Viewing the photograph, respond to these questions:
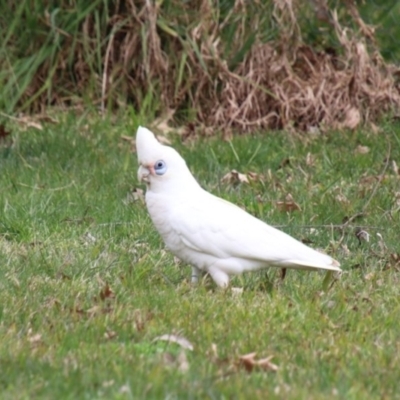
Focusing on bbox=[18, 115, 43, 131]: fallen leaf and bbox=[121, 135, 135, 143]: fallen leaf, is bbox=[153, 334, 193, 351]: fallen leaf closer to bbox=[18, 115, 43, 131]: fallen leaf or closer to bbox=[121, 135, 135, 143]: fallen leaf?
bbox=[121, 135, 135, 143]: fallen leaf

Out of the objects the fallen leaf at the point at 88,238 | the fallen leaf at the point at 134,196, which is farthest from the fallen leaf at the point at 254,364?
the fallen leaf at the point at 134,196

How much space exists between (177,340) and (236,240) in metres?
0.80

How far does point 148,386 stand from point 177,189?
4.98 ft

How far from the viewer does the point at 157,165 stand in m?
4.88

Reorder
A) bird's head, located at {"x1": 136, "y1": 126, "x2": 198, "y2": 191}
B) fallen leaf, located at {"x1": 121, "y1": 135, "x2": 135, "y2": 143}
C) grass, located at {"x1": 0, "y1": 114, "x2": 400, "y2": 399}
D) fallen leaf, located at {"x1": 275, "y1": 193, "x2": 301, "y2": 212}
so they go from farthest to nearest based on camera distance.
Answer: fallen leaf, located at {"x1": 121, "y1": 135, "x2": 135, "y2": 143} < fallen leaf, located at {"x1": 275, "y1": 193, "x2": 301, "y2": 212} < bird's head, located at {"x1": 136, "y1": 126, "x2": 198, "y2": 191} < grass, located at {"x1": 0, "y1": 114, "x2": 400, "y2": 399}

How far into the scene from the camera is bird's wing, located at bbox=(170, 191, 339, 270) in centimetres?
477

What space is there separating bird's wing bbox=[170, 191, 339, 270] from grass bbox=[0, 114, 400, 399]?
0.54 feet

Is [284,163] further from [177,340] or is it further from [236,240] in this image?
[177,340]

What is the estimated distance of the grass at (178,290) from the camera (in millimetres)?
3703

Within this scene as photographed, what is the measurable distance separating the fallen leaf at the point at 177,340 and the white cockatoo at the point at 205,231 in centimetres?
71

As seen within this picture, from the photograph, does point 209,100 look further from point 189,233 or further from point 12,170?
point 189,233

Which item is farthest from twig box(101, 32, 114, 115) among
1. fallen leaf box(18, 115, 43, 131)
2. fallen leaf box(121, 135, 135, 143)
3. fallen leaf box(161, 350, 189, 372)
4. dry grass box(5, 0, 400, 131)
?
fallen leaf box(161, 350, 189, 372)

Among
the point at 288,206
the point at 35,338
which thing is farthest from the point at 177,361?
the point at 288,206

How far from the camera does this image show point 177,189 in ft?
16.1
